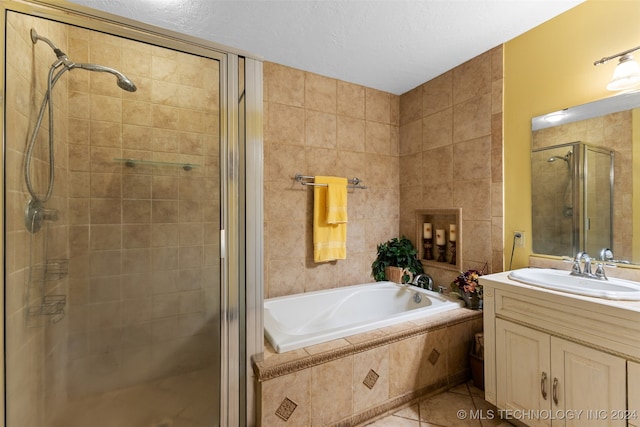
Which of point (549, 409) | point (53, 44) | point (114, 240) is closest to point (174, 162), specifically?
point (114, 240)

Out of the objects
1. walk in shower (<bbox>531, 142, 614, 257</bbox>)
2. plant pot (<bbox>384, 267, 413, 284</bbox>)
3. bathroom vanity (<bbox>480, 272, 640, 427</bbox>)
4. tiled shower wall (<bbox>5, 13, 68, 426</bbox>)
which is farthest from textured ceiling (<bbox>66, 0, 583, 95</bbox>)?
plant pot (<bbox>384, 267, 413, 284</bbox>)

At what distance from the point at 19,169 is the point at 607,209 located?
113 inches

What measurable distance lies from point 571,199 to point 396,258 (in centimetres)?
141

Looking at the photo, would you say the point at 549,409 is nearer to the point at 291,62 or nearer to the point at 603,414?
the point at 603,414

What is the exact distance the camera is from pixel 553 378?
1.29m

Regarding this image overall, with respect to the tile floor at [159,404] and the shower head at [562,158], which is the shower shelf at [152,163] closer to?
the tile floor at [159,404]

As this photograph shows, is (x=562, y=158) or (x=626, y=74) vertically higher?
(x=626, y=74)

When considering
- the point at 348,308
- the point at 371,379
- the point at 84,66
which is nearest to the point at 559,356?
the point at 371,379

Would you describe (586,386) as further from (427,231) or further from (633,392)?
(427,231)

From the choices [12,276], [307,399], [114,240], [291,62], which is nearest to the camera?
[12,276]

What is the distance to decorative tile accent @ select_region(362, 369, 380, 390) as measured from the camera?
1557 millimetres

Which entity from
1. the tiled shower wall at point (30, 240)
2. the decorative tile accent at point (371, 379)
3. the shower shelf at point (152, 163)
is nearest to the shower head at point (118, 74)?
the tiled shower wall at point (30, 240)

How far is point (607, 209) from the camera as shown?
1.50 metres

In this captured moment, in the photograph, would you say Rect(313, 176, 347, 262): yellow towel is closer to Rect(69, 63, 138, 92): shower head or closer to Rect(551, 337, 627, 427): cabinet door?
Rect(69, 63, 138, 92): shower head
